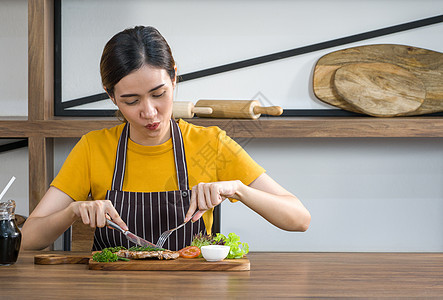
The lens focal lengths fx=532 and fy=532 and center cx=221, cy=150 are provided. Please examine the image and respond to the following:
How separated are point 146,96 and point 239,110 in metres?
1.06

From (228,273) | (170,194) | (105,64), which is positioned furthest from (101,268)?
(105,64)

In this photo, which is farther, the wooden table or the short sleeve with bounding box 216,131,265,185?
the short sleeve with bounding box 216,131,265,185

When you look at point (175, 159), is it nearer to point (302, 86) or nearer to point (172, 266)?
point (172, 266)

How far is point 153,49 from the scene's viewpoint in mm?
1901

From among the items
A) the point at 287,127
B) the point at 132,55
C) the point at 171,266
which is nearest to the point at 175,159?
the point at 132,55

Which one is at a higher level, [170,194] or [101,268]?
[170,194]

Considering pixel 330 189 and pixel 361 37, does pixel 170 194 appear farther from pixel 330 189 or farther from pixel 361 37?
pixel 361 37

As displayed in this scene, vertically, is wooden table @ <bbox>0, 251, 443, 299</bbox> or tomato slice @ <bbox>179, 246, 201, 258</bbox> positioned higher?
tomato slice @ <bbox>179, 246, 201, 258</bbox>

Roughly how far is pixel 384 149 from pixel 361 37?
2.26 ft

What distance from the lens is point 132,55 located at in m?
1.85

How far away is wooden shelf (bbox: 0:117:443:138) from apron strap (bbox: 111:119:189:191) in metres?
0.73

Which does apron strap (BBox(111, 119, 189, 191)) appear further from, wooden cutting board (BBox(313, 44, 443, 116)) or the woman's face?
wooden cutting board (BBox(313, 44, 443, 116))

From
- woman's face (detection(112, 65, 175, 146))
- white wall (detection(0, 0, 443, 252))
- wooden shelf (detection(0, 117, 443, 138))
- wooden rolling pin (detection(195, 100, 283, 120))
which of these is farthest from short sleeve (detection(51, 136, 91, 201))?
white wall (detection(0, 0, 443, 252))

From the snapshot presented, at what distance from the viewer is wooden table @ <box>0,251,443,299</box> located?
121 cm
